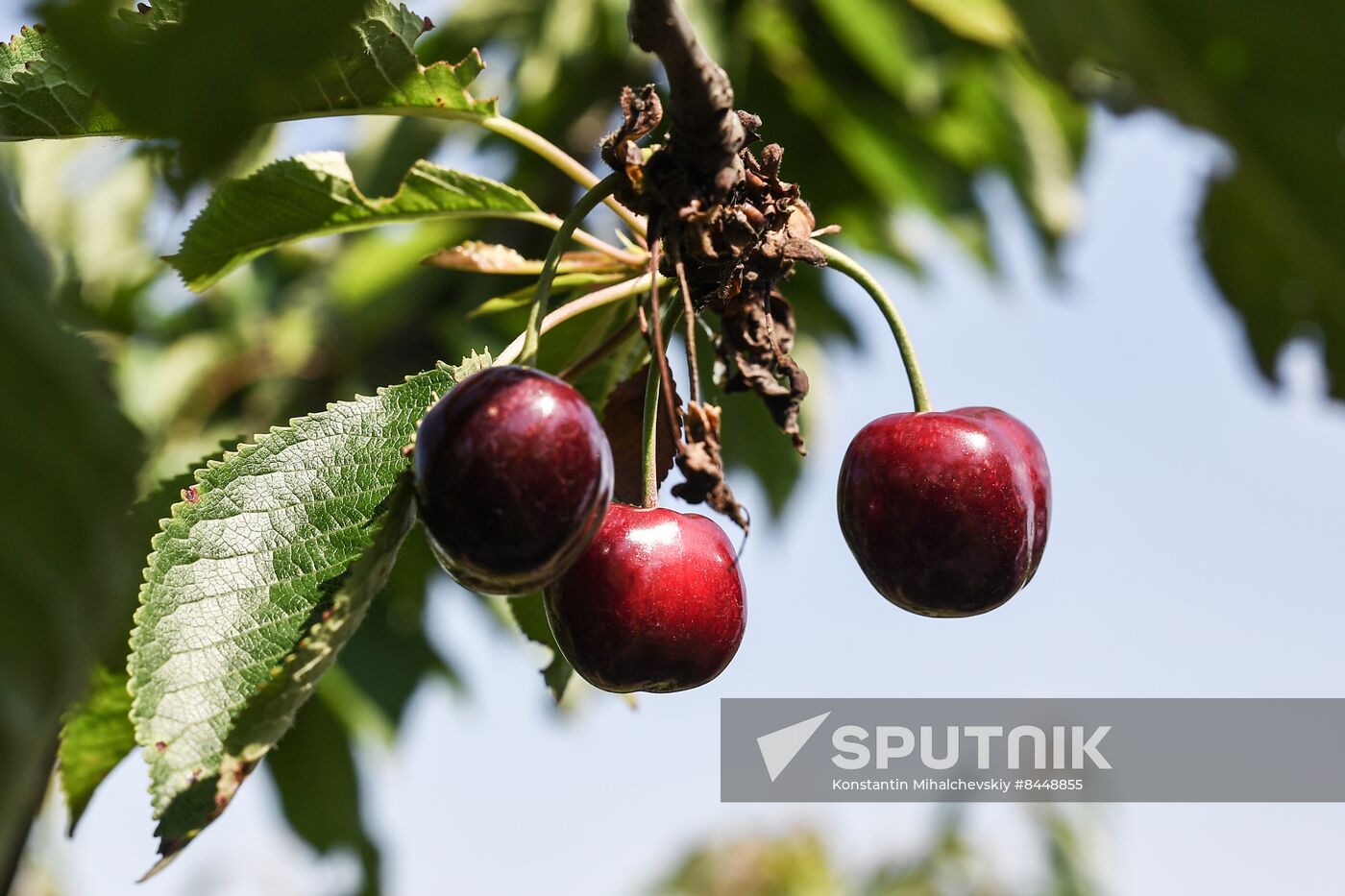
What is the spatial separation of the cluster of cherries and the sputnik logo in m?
1.22

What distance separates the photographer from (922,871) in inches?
232

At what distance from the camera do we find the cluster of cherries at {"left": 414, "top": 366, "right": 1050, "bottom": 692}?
0.96 m

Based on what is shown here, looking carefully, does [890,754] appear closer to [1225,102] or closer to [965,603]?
[965,603]

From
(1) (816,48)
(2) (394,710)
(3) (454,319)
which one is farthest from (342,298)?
(1) (816,48)

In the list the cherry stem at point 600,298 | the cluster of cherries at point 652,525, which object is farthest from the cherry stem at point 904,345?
the cherry stem at point 600,298

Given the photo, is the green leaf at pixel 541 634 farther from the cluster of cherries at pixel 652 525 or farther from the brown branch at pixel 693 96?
the brown branch at pixel 693 96

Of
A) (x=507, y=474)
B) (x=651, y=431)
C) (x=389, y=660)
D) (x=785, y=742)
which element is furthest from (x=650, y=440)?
(x=389, y=660)

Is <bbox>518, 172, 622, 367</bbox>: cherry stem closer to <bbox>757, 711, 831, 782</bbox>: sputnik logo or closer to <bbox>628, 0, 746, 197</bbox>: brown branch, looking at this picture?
<bbox>628, 0, 746, 197</bbox>: brown branch

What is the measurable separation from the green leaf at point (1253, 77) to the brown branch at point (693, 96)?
0.48 meters

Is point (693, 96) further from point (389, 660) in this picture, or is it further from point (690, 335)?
point (389, 660)

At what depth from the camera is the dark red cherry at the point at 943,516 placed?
1.22m

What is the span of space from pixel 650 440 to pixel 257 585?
401mm

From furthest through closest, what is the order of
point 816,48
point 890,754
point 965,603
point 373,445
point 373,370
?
1. point 816,48
2. point 373,370
3. point 890,754
4. point 965,603
5. point 373,445

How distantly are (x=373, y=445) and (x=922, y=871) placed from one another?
17.5ft
